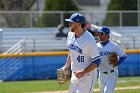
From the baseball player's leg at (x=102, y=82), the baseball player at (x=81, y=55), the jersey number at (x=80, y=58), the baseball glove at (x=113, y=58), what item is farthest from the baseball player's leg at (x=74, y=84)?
the baseball glove at (x=113, y=58)

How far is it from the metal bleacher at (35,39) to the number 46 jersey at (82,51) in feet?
61.0

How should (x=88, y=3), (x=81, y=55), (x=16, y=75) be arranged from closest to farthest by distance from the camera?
1. (x=81, y=55)
2. (x=16, y=75)
3. (x=88, y=3)

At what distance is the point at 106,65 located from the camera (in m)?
10.9

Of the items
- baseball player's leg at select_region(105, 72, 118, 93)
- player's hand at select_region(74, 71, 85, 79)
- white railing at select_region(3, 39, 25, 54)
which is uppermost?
player's hand at select_region(74, 71, 85, 79)

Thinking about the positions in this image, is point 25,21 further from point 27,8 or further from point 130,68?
point 27,8

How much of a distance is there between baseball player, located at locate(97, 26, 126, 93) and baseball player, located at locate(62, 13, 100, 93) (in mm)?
1913

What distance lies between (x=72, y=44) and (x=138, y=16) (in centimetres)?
2338

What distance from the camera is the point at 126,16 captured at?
31094 mm

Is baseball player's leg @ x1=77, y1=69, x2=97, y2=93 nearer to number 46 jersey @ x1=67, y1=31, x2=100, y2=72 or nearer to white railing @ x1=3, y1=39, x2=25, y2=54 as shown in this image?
number 46 jersey @ x1=67, y1=31, x2=100, y2=72

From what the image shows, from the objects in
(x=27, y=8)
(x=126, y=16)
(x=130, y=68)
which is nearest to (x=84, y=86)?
(x=130, y=68)

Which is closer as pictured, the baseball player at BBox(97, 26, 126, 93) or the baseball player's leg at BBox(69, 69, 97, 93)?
the baseball player's leg at BBox(69, 69, 97, 93)

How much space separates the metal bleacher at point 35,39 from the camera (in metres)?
28.2

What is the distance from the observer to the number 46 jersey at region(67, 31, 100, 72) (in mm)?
8516

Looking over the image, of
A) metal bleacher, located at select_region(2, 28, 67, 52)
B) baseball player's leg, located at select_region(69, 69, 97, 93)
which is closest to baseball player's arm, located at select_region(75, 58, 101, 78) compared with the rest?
baseball player's leg, located at select_region(69, 69, 97, 93)
